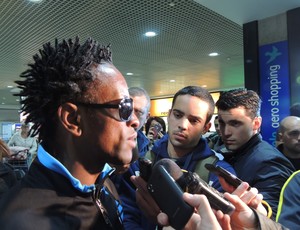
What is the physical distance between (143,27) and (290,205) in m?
4.60

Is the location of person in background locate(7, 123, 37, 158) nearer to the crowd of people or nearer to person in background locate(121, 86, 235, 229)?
person in background locate(121, 86, 235, 229)

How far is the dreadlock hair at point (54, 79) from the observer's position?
1.10m

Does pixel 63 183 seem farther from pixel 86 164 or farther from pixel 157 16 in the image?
pixel 157 16

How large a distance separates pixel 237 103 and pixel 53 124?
1.40 m

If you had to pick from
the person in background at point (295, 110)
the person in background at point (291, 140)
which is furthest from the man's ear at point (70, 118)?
the person in background at point (295, 110)

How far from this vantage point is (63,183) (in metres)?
1.03

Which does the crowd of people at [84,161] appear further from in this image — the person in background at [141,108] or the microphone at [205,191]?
the person in background at [141,108]

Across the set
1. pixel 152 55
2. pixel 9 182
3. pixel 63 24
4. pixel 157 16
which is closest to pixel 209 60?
pixel 152 55

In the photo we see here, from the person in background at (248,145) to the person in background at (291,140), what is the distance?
726mm

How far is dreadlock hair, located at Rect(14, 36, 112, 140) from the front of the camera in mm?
→ 1103

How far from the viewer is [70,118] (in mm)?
1085

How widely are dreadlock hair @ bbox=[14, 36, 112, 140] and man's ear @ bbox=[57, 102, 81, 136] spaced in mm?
27

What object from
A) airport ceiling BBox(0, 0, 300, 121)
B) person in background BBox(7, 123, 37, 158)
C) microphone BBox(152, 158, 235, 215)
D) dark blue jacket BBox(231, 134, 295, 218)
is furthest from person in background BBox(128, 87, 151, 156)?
person in background BBox(7, 123, 37, 158)

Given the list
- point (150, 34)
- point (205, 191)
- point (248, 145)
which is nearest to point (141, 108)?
point (248, 145)
